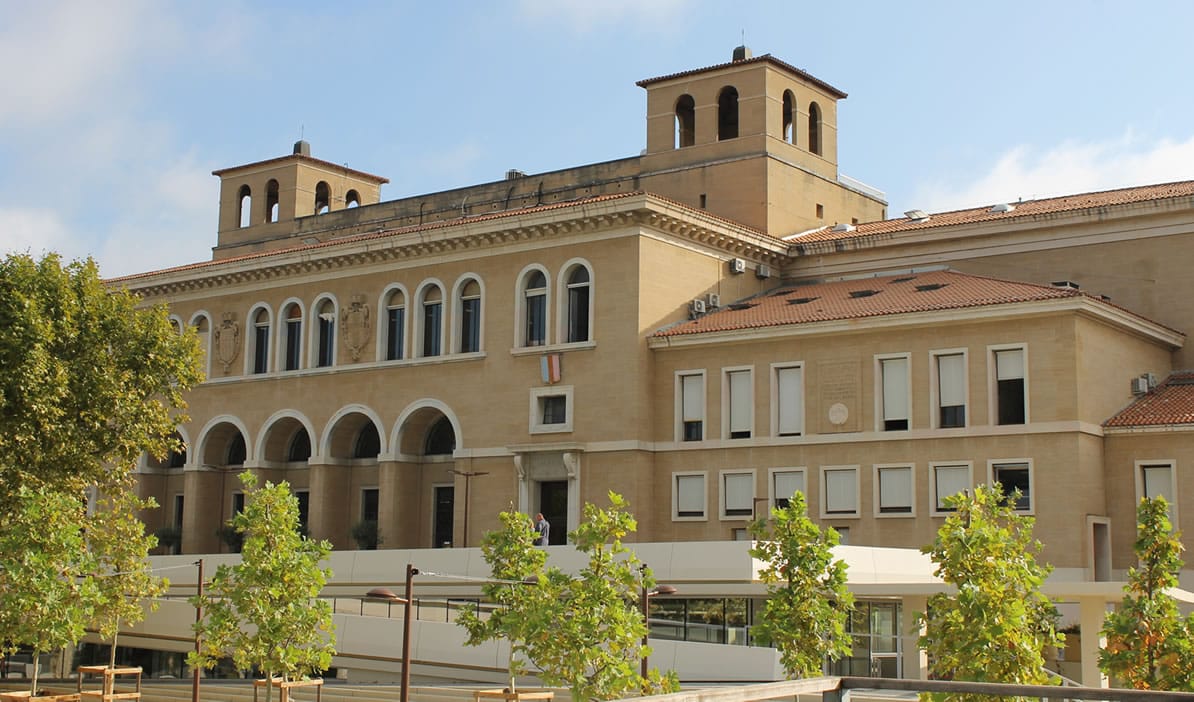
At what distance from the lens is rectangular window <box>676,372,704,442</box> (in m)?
43.6

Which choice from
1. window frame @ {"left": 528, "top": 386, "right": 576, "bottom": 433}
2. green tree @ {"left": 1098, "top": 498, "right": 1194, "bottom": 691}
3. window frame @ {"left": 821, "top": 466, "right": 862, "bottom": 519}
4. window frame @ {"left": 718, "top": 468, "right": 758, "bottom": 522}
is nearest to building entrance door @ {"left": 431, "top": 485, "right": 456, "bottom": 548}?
window frame @ {"left": 528, "top": 386, "right": 576, "bottom": 433}

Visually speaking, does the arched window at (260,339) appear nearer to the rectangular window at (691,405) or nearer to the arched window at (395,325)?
the arched window at (395,325)

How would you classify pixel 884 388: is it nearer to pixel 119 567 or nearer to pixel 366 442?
pixel 366 442

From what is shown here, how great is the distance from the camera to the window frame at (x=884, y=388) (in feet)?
133

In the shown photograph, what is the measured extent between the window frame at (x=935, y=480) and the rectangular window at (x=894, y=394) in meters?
1.43

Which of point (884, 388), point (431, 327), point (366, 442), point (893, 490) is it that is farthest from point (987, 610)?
point (366, 442)

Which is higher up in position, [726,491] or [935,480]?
[935,480]

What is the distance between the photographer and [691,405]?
1725 inches

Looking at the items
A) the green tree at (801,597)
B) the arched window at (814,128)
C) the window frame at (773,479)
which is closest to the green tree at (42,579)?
the green tree at (801,597)

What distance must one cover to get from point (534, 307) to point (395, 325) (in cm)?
548

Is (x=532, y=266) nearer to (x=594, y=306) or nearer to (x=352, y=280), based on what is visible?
(x=594, y=306)

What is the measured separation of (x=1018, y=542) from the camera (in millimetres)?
21375

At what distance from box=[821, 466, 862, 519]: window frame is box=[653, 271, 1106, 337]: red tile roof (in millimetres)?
4016

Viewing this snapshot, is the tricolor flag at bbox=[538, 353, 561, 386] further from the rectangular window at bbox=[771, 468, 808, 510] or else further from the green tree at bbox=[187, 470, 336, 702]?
the green tree at bbox=[187, 470, 336, 702]
